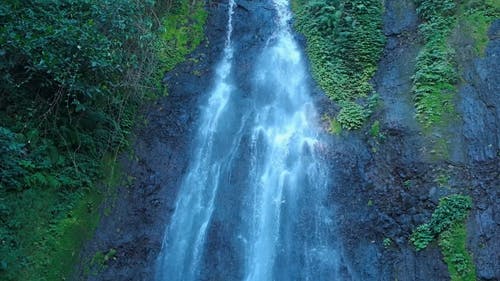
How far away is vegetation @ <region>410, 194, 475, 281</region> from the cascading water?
213 centimetres

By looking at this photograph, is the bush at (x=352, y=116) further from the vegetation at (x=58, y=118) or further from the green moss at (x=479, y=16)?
the vegetation at (x=58, y=118)

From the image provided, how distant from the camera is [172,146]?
12148 millimetres

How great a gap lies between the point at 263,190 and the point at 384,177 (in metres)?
3.23

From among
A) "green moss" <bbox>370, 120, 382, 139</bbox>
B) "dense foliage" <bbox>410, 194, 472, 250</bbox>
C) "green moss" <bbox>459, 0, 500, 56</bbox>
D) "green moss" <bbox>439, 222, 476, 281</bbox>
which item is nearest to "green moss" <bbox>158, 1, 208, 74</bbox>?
"green moss" <bbox>370, 120, 382, 139</bbox>

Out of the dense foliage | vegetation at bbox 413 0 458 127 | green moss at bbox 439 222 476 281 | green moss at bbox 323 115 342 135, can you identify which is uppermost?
vegetation at bbox 413 0 458 127

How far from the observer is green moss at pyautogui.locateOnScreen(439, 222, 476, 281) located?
876 centimetres

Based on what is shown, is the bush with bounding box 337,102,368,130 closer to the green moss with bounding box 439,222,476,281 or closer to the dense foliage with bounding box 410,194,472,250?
the dense foliage with bounding box 410,194,472,250

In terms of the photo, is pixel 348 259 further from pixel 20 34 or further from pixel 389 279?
pixel 20 34

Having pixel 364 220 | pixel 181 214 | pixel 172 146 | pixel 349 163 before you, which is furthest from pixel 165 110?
pixel 364 220

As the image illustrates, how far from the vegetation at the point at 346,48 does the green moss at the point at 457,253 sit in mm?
4098

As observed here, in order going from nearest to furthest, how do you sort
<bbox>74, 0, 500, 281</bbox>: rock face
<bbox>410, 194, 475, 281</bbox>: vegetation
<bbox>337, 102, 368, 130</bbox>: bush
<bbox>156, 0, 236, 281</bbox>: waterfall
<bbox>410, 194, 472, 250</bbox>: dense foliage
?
<bbox>410, 194, 475, 281</bbox>: vegetation < <bbox>410, 194, 472, 250</bbox>: dense foliage < <bbox>74, 0, 500, 281</bbox>: rock face < <bbox>156, 0, 236, 281</bbox>: waterfall < <bbox>337, 102, 368, 130</bbox>: bush

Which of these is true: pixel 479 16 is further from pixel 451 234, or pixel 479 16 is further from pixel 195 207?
pixel 195 207

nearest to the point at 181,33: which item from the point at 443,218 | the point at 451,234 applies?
the point at 443,218

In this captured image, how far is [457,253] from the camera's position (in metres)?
9.02
